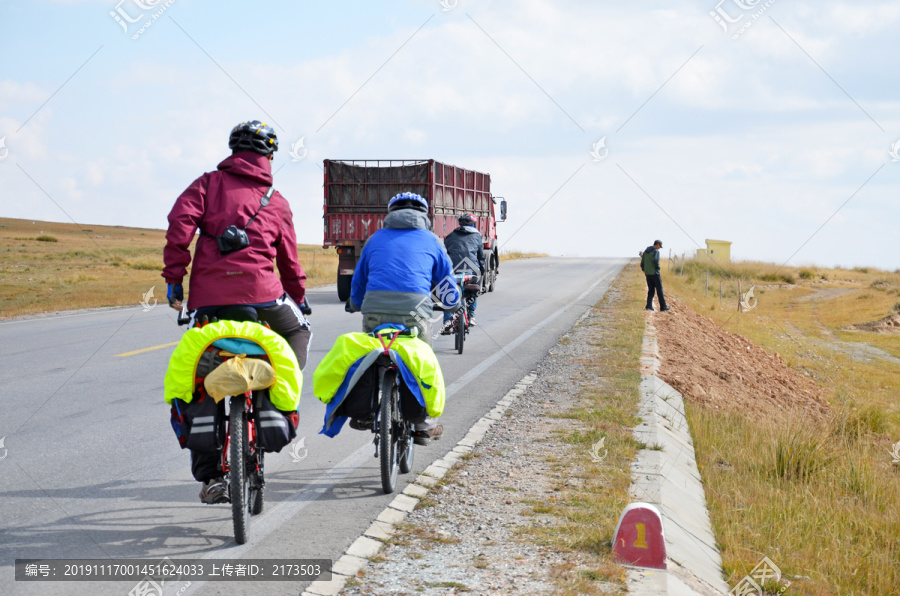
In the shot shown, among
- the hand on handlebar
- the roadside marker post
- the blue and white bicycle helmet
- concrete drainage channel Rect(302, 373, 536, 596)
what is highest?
the blue and white bicycle helmet

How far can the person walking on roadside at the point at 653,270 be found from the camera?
20.6 meters

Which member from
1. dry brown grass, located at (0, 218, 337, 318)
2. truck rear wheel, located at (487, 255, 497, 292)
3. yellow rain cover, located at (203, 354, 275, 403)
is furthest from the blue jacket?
truck rear wheel, located at (487, 255, 497, 292)

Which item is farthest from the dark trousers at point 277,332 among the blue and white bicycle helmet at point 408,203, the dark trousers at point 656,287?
the dark trousers at point 656,287

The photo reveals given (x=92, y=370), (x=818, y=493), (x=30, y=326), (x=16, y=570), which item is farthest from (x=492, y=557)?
(x=30, y=326)

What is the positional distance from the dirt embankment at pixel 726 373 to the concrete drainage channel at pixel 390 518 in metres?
3.95

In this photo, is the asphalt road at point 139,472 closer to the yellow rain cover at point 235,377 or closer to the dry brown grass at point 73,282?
the yellow rain cover at point 235,377

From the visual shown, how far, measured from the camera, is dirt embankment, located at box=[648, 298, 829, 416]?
1091cm

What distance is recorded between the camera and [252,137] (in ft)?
15.7

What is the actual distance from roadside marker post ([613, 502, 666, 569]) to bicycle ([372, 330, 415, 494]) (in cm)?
164

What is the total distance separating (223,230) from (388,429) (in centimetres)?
163

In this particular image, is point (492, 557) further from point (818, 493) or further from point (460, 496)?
point (818, 493)

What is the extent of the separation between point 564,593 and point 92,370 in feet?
25.5

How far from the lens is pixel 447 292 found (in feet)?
20.7

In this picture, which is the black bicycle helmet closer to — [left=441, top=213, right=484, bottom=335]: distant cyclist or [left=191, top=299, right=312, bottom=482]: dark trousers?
[left=191, top=299, right=312, bottom=482]: dark trousers
